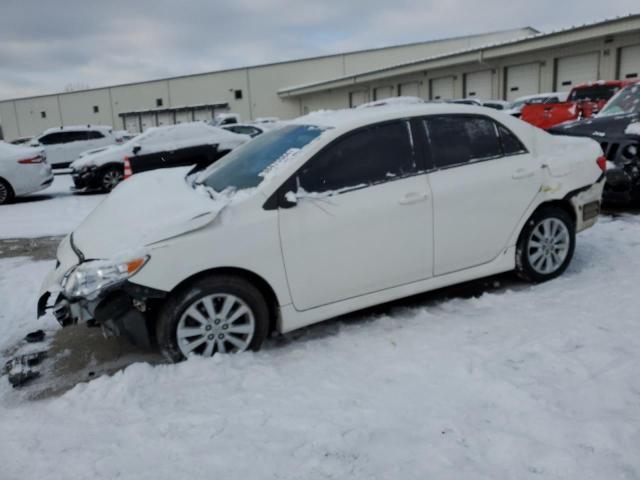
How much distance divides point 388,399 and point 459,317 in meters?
1.32

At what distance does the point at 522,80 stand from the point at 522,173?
24.8 meters

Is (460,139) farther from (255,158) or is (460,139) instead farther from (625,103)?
(625,103)

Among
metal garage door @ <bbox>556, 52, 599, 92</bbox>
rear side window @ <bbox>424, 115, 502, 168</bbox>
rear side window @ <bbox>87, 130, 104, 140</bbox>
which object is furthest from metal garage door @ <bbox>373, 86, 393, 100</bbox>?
rear side window @ <bbox>424, 115, 502, 168</bbox>

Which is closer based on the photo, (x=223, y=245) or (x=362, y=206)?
(x=223, y=245)

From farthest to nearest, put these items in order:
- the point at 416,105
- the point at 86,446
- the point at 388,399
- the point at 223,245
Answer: the point at 416,105 → the point at 223,245 → the point at 388,399 → the point at 86,446

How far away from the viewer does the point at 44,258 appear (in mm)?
6785

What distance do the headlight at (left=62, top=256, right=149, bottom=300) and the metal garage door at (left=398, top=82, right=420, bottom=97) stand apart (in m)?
33.4

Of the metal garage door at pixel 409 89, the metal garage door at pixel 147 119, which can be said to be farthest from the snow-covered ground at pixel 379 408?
the metal garage door at pixel 147 119

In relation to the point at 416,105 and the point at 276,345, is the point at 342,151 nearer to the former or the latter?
the point at 416,105

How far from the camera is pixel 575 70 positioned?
2420 cm

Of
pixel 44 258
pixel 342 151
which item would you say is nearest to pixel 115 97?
pixel 44 258

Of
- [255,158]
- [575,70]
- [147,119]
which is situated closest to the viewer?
[255,158]

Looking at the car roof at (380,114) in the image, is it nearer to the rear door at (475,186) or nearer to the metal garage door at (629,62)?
the rear door at (475,186)

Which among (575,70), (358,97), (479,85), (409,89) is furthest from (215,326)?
(358,97)
